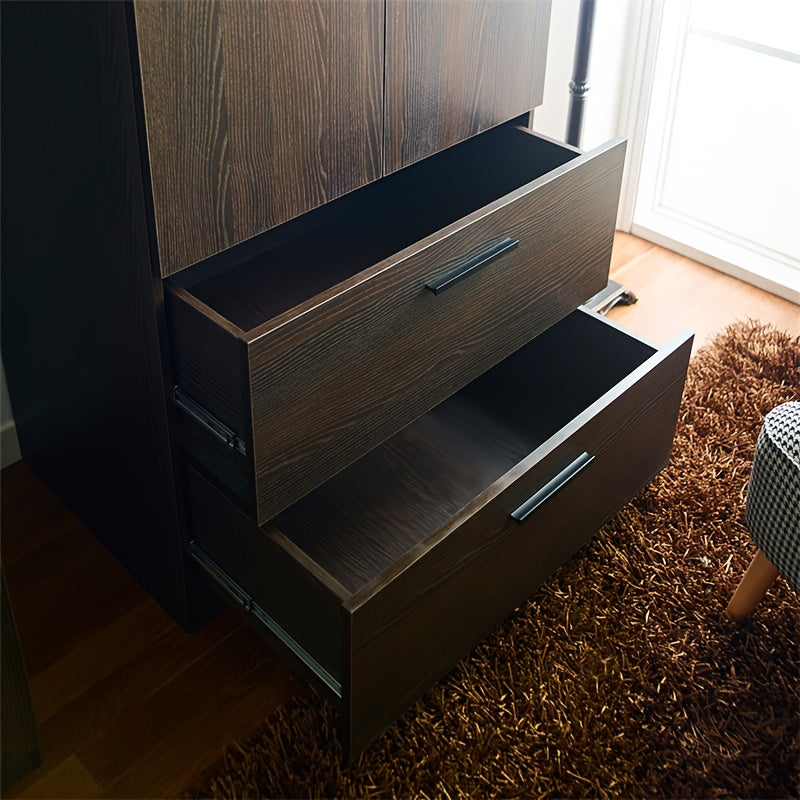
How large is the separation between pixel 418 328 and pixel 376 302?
0.33 feet

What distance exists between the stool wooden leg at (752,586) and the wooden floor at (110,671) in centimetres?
58

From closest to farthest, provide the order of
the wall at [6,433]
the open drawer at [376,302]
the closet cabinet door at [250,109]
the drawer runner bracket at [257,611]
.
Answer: the closet cabinet door at [250,109] < the open drawer at [376,302] < the drawer runner bracket at [257,611] < the wall at [6,433]

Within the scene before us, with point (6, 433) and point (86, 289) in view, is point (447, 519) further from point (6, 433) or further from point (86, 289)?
point (6, 433)

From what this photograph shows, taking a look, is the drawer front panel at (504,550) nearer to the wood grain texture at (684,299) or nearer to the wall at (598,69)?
the wood grain texture at (684,299)

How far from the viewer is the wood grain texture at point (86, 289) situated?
1016 mm

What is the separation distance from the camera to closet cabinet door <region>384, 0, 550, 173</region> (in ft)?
4.02

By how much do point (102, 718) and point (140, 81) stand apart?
78cm

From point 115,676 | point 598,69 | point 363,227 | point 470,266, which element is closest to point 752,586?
point 470,266

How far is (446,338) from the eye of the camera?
127 cm

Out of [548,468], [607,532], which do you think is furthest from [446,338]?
[607,532]

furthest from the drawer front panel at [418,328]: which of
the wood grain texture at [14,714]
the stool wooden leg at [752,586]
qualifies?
the stool wooden leg at [752,586]

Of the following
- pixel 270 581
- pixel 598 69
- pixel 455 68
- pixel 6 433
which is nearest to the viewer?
pixel 270 581

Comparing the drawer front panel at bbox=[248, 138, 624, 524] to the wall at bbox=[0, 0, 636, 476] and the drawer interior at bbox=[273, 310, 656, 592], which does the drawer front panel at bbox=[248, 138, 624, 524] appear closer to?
the drawer interior at bbox=[273, 310, 656, 592]

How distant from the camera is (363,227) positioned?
144 centimetres
